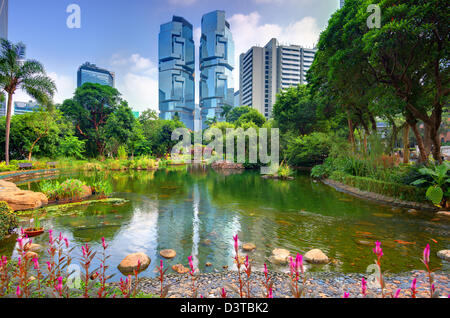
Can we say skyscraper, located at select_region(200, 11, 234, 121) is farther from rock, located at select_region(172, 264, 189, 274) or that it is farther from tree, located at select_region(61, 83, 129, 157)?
rock, located at select_region(172, 264, 189, 274)

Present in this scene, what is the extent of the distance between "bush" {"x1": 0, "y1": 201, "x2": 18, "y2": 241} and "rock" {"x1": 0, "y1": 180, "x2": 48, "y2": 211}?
2437 millimetres

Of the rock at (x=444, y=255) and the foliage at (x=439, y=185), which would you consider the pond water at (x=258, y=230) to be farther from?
the foliage at (x=439, y=185)

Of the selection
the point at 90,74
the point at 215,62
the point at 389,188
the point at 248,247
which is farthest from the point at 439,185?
the point at 215,62

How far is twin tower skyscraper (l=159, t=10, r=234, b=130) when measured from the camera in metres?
114

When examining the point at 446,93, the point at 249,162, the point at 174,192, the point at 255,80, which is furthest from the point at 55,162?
the point at 255,80

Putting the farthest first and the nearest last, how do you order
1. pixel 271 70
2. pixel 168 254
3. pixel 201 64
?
pixel 201 64 → pixel 271 70 → pixel 168 254

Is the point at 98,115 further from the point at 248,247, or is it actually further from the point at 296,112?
the point at 248,247

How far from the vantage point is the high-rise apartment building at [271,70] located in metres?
89.6

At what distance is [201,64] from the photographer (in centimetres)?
11906

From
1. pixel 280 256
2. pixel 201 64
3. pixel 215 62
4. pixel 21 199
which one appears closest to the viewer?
pixel 280 256

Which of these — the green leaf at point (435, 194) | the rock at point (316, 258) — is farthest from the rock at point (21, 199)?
the green leaf at point (435, 194)

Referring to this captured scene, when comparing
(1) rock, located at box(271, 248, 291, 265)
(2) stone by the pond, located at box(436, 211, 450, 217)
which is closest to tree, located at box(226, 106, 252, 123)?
(2) stone by the pond, located at box(436, 211, 450, 217)

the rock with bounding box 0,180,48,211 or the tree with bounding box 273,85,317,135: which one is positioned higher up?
the tree with bounding box 273,85,317,135

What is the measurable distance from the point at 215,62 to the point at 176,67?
19788 millimetres
